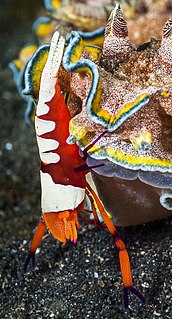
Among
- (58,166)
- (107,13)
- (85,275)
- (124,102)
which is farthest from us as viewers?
(107,13)

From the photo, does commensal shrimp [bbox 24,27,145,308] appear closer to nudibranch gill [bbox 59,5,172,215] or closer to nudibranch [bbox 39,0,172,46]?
nudibranch gill [bbox 59,5,172,215]

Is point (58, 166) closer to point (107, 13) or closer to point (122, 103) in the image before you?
point (122, 103)

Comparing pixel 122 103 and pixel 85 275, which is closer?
pixel 122 103

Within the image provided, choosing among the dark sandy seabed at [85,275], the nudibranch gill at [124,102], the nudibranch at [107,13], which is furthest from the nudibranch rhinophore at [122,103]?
the nudibranch at [107,13]

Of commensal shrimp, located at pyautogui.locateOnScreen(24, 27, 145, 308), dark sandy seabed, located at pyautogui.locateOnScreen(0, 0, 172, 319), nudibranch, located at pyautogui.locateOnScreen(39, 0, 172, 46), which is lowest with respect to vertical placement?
dark sandy seabed, located at pyautogui.locateOnScreen(0, 0, 172, 319)

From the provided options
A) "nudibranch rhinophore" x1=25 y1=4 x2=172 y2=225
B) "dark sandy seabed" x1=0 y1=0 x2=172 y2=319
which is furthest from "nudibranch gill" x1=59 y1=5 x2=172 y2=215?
"dark sandy seabed" x1=0 y1=0 x2=172 y2=319

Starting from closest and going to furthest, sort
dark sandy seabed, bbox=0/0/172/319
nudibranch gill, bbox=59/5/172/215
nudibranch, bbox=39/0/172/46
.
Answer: nudibranch gill, bbox=59/5/172/215, dark sandy seabed, bbox=0/0/172/319, nudibranch, bbox=39/0/172/46

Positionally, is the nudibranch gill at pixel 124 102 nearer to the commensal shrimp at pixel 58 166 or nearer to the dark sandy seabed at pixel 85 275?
the commensal shrimp at pixel 58 166

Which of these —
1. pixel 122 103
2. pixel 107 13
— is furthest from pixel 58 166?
pixel 107 13
